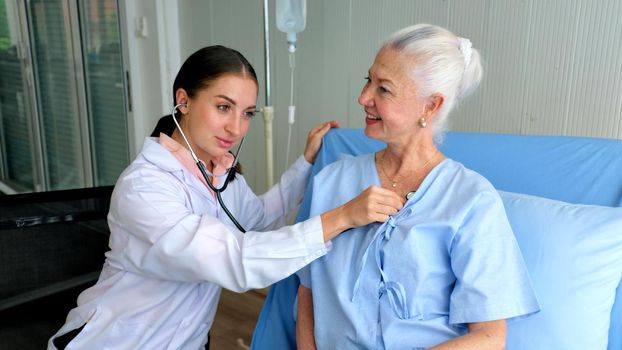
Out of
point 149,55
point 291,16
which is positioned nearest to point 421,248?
point 291,16

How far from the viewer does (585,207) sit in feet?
3.19

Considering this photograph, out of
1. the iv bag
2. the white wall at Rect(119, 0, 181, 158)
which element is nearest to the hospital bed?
the iv bag

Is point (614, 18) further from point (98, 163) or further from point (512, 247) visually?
point (98, 163)

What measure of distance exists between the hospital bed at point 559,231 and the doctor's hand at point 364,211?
0.27 metres

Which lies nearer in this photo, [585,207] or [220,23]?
[585,207]

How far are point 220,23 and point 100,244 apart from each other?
139cm

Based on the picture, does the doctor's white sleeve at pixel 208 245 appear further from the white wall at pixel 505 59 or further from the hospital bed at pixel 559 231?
the white wall at pixel 505 59

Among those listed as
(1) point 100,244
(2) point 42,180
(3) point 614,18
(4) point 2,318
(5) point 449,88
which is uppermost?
(3) point 614,18

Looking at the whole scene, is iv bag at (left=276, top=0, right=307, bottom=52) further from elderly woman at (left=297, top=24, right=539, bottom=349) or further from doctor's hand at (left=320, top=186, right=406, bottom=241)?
doctor's hand at (left=320, top=186, right=406, bottom=241)

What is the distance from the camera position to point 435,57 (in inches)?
39.0

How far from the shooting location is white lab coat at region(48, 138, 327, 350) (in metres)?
0.99

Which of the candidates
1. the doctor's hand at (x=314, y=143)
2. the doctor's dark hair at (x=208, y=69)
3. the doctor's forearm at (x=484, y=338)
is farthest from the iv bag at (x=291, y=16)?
the doctor's forearm at (x=484, y=338)

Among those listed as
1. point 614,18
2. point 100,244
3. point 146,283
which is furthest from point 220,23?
point 614,18

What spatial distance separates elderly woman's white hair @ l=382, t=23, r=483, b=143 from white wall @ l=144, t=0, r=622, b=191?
1.51ft
